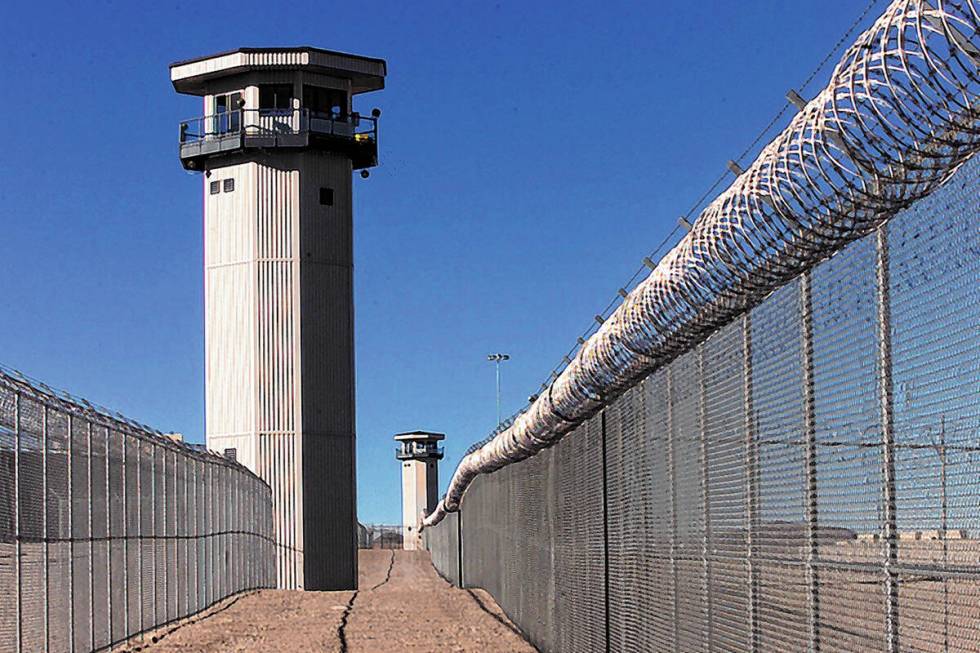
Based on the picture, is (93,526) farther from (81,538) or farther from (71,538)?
(71,538)

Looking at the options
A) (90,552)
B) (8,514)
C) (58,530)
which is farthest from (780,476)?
(90,552)

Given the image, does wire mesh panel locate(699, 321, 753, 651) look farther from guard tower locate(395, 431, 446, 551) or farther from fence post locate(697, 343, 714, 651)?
guard tower locate(395, 431, 446, 551)

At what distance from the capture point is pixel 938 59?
13.5 feet

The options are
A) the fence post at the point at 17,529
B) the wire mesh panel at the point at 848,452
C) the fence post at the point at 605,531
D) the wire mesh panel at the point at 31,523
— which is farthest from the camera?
the wire mesh panel at the point at 31,523

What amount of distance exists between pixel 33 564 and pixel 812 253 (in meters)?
10.3

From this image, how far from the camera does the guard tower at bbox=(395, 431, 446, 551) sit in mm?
84250

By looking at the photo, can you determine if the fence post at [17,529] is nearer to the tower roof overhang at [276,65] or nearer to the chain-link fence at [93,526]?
the chain-link fence at [93,526]

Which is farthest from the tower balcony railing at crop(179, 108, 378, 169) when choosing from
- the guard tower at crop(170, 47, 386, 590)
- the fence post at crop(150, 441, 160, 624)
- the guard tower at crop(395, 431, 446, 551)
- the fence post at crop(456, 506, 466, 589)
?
the guard tower at crop(395, 431, 446, 551)

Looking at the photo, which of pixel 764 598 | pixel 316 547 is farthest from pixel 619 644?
pixel 316 547

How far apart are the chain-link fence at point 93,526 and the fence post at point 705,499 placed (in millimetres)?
7561

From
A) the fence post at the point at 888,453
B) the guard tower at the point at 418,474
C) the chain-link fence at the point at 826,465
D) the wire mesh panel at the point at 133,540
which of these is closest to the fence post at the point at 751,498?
the chain-link fence at the point at 826,465

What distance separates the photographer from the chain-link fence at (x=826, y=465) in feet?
13.9

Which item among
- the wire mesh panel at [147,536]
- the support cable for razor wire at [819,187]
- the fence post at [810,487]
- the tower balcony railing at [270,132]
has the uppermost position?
the tower balcony railing at [270,132]

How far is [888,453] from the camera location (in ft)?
15.3
